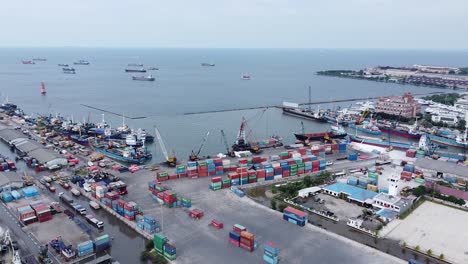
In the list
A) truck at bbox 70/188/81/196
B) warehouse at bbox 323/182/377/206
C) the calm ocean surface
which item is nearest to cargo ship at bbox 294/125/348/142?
the calm ocean surface

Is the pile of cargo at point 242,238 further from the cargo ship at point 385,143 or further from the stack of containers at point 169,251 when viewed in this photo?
the cargo ship at point 385,143

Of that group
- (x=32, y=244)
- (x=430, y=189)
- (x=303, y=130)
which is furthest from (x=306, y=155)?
(x=32, y=244)

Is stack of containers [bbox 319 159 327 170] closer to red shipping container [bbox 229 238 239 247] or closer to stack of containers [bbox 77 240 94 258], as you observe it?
red shipping container [bbox 229 238 239 247]

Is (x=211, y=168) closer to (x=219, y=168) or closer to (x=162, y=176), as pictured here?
(x=219, y=168)

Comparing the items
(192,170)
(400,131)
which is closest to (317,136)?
(400,131)

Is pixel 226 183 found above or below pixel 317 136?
below

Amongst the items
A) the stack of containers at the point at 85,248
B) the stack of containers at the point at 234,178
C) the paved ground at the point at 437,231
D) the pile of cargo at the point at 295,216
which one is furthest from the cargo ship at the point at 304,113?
the stack of containers at the point at 85,248
